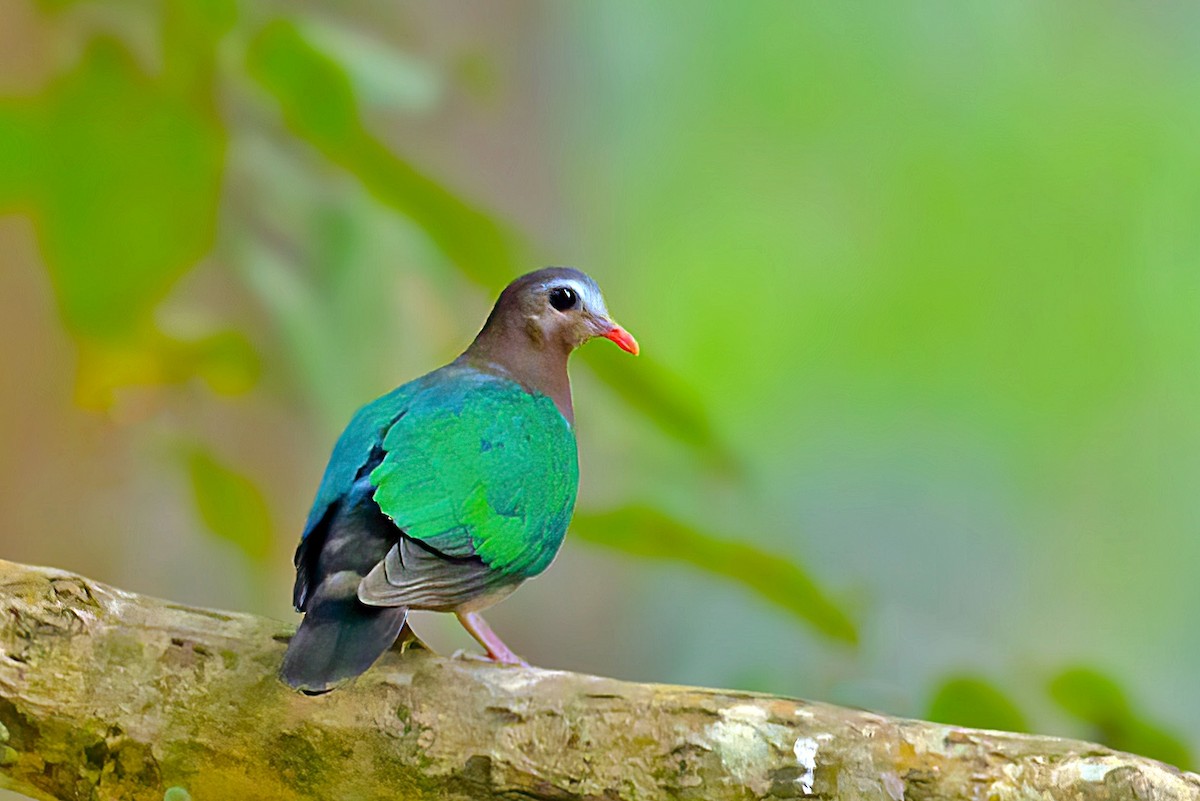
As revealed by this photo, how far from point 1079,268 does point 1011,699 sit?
3.07ft

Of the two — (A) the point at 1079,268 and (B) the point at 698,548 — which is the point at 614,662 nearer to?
(B) the point at 698,548

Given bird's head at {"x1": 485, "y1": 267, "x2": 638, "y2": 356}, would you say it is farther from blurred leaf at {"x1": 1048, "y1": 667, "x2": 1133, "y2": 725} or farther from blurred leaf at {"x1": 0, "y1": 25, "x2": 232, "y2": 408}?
blurred leaf at {"x1": 1048, "y1": 667, "x2": 1133, "y2": 725}

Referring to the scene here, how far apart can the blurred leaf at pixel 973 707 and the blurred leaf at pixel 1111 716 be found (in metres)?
0.13

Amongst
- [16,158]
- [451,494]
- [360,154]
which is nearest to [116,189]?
[16,158]

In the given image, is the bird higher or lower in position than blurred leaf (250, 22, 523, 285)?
lower

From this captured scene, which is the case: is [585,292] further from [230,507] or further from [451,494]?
[230,507]

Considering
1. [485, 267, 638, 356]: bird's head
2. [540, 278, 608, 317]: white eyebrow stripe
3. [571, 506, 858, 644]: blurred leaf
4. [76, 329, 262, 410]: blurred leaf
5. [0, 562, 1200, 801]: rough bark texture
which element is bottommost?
[0, 562, 1200, 801]: rough bark texture

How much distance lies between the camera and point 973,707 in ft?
6.91

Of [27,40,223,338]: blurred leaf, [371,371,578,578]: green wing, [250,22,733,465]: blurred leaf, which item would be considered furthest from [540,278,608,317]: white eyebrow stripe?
[27,40,223,338]: blurred leaf

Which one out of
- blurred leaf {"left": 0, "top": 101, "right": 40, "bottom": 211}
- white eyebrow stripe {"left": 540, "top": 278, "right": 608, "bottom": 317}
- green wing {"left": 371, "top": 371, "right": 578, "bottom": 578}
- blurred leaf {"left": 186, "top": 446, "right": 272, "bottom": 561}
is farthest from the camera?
blurred leaf {"left": 186, "top": 446, "right": 272, "bottom": 561}

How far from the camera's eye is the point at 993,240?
2.64 meters

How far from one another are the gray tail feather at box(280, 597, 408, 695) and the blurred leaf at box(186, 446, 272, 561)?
1145 millimetres

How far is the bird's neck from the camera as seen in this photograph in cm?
140

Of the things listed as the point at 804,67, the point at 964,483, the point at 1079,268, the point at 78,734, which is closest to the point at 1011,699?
the point at 964,483
